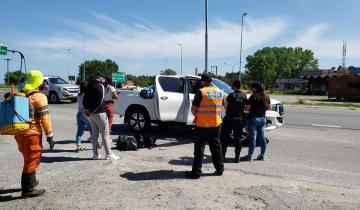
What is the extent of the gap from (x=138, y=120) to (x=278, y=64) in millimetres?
103690

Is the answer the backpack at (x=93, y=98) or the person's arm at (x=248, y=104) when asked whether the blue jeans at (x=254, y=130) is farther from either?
the backpack at (x=93, y=98)

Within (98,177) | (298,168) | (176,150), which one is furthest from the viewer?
(176,150)

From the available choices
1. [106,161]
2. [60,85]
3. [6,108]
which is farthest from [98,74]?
[60,85]

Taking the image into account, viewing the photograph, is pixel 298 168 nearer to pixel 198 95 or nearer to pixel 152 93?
pixel 198 95

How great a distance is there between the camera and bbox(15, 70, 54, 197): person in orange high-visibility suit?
5.49 metres

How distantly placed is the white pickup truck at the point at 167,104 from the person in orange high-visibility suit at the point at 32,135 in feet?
17.9

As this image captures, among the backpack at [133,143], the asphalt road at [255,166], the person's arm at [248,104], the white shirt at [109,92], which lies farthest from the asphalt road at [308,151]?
the white shirt at [109,92]

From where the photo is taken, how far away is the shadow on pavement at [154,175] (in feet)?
21.9

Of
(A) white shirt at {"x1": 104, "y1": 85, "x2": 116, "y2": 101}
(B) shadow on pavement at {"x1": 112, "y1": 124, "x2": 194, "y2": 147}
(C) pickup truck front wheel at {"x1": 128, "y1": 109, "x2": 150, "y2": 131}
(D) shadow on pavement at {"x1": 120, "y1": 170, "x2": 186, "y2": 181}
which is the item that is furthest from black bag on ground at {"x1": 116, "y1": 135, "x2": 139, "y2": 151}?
(C) pickup truck front wheel at {"x1": 128, "y1": 109, "x2": 150, "y2": 131}

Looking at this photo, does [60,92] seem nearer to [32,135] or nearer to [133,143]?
[133,143]

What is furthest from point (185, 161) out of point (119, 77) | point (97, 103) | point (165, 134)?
point (119, 77)

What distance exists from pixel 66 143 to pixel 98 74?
10.1 ft

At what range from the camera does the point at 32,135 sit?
550 cm

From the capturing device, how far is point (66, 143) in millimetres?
10156
